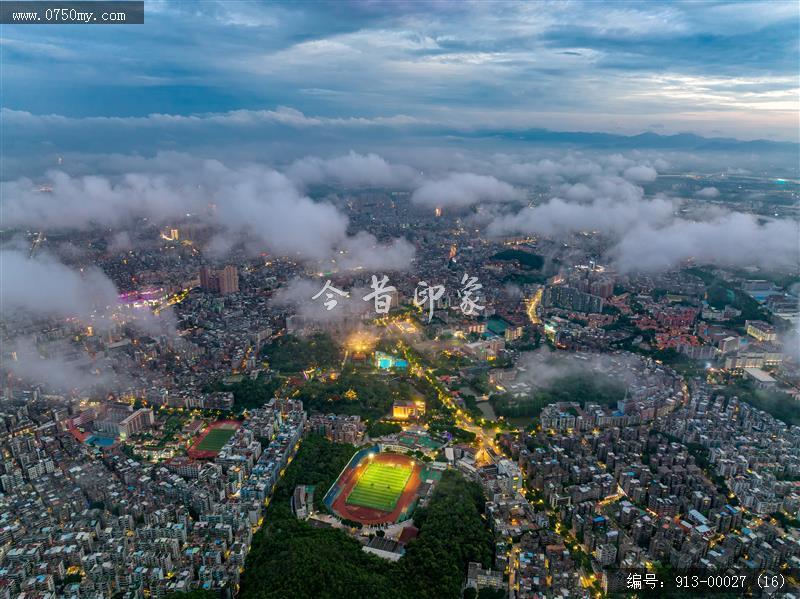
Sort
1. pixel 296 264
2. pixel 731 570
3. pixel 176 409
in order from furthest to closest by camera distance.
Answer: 1. pixel 296 264
2. pixel 176 409
3. pixel 731 570

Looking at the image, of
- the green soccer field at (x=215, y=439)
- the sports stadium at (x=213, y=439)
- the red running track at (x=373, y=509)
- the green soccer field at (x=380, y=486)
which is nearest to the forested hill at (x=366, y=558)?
the red running track at (x=373, y=509)

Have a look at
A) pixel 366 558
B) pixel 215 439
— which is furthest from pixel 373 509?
pixel 215 439

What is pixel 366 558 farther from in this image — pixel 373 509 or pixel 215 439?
pixel 215 439

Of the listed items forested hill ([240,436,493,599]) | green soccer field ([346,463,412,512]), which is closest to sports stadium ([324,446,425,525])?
green soccer field ([346,463,412,512])

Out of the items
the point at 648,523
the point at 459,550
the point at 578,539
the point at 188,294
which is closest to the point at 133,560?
the point at 459,550

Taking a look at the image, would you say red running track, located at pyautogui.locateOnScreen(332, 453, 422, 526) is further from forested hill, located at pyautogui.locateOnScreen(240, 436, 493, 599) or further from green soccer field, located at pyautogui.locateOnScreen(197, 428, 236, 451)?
green soccer field, located at pyautogui.locateOnScreen(197, 428, 236, 451)

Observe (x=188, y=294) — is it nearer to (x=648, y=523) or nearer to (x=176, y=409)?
(x=176, y=409)

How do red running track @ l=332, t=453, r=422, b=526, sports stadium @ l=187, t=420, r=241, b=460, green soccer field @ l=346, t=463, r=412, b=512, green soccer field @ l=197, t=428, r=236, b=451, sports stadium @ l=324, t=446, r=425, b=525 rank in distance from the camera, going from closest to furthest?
red running track @ l=332, t=453, r=422, b=526 < sports stadium @ l=324, t=446, r=425, b=525 < green soccer field @ l=346, t=463, r=412, b=512 < sports stadium @ l=187, t=420, r=241, b=460 < green soccer field @ l=197, t=428, r=236, b=451
